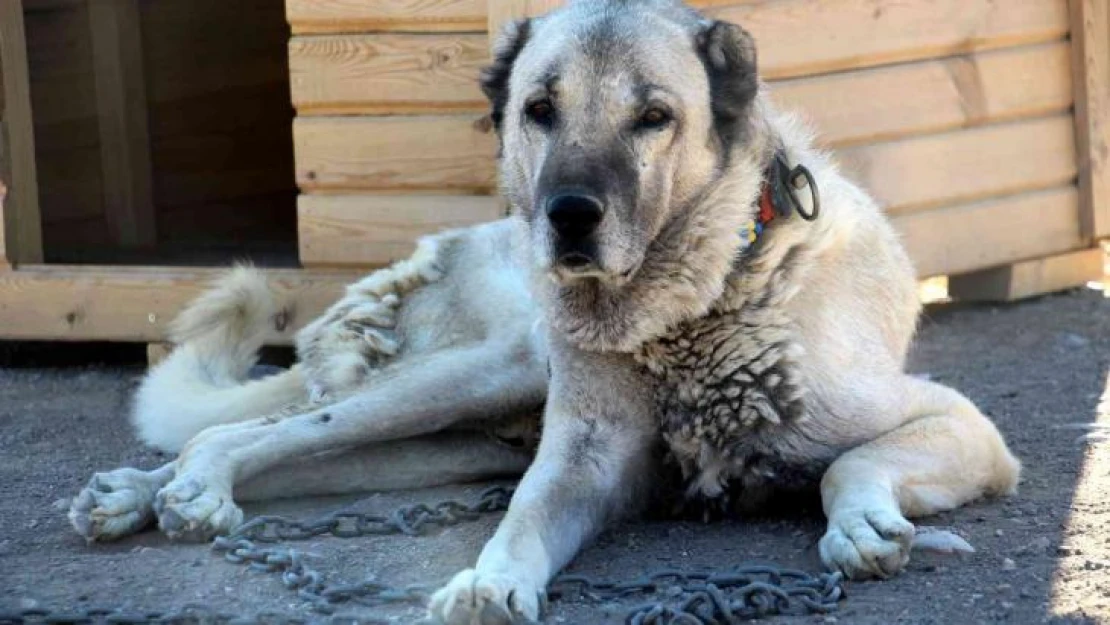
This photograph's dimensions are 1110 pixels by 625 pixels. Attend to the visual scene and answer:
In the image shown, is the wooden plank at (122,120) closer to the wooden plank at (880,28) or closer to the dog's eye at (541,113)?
the wooden plank at (880,28)

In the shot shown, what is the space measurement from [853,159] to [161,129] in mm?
3390

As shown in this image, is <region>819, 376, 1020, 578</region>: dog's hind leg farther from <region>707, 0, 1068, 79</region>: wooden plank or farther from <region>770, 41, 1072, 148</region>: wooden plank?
<region>707, 0, 1068, 79</region>: wooden plank

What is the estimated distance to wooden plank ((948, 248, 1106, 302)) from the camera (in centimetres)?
685

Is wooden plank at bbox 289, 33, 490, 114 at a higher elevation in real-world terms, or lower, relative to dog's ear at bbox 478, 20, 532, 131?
lower

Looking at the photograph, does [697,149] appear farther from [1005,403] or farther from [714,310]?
[1005,403]

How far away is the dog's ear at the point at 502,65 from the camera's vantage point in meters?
3.84

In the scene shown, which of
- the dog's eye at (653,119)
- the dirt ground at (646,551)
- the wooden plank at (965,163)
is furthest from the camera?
the wooden plank at (965,163)

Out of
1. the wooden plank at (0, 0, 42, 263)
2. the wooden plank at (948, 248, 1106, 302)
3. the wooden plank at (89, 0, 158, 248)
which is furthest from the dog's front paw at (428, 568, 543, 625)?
the wooden plank at (89, 0, 158, 248)

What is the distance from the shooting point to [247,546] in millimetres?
3635

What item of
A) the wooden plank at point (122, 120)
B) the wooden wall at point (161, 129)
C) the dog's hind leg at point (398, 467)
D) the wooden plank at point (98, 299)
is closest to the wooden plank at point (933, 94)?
the wooden plank at point (98, 299)

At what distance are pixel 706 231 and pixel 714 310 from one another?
0.59ft

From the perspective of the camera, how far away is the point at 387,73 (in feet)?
17.8

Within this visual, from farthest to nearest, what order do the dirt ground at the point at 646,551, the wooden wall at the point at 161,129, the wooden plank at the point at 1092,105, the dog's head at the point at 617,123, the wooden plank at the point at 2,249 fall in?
the wooden wall at the point at 161,129 < the wooden plank at the point at 1092,105 < the wooden plank at the point at 2,249 < the dog's head at the point at 617,123 < the dirt ground at the point at 646,551

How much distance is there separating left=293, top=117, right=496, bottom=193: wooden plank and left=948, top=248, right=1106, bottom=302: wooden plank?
2.47m
